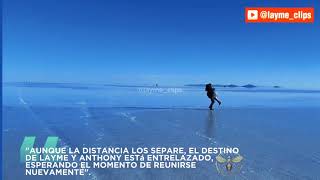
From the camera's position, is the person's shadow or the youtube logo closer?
the youtube logo

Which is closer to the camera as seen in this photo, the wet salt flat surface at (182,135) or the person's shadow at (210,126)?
the wet salt flat surface at (182,135)

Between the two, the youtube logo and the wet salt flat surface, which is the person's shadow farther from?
the youtube logo

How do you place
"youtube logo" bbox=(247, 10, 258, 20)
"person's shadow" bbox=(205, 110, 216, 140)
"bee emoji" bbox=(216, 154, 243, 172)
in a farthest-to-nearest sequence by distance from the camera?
1. "person's shadow" bbox=(205, 110, 216, 140)
2. "youtube logo" bbox=(247, 10, 258, 20)
3. "bee emoji" bbox=(216, 154, 243, 172)

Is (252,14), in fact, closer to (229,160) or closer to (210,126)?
(210,126)

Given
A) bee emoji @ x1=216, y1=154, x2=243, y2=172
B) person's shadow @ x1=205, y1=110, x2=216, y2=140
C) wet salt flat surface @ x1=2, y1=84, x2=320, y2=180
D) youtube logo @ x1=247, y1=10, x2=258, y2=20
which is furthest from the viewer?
person's shadow @ x1=205, y1=110, x2=216, y2=140

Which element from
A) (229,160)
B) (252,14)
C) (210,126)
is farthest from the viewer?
(210,126)

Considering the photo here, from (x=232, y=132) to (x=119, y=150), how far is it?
2.56 metres

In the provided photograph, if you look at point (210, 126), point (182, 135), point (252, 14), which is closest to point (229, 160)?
point (182, 135)

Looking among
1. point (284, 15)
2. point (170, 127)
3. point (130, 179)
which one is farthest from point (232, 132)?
point (130, 179)

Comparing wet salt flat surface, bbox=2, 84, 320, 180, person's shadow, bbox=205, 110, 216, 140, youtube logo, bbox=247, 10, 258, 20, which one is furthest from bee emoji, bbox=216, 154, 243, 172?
youtube logo, bbox=247, 10, 258, 20

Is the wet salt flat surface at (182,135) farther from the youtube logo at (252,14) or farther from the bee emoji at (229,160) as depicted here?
the youtube logo at (252,14)

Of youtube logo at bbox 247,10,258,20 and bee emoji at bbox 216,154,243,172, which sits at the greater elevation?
youtube logo at bbox 247,10,258,20

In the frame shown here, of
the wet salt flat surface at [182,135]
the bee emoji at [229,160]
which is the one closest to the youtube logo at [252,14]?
the wet salt flat surface at [182,135]

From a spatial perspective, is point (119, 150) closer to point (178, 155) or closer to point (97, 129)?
point (178, 155)
